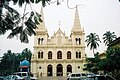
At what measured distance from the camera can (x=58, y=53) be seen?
7175cm

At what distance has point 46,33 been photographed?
71562 millimetres

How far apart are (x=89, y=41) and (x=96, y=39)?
1.99 meters

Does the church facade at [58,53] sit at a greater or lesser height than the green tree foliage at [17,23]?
greater

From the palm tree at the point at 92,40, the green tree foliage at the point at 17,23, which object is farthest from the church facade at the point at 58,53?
the green tree foliage at the point at 17,23

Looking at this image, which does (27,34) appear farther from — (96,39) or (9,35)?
(96,39)

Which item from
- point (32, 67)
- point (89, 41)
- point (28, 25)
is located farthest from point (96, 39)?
point (28, 25)

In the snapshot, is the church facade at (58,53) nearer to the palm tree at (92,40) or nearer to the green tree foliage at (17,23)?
the palm tree at (92,40)

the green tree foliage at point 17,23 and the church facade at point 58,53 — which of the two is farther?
the church facade at point 58,53

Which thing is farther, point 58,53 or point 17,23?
point 58,53

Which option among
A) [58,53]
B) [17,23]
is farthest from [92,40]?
[17,23]

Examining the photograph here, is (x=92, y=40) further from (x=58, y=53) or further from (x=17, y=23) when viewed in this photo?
(x=17, y=23)

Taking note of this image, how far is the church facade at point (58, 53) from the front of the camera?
227 ft

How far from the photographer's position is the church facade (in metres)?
69.1

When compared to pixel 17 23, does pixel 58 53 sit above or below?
above
